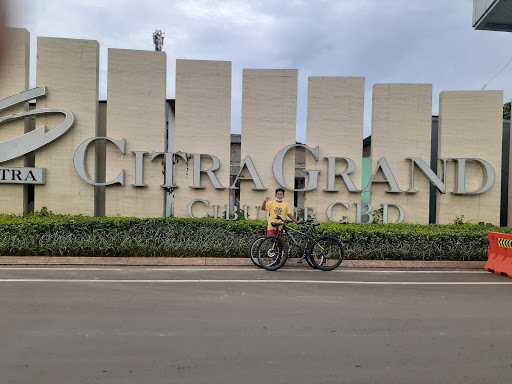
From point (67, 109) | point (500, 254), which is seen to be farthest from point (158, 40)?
point (500, 254)

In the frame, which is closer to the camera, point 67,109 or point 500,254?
point 500,254

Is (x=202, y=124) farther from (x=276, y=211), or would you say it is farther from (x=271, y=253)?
(x=271, y=253)

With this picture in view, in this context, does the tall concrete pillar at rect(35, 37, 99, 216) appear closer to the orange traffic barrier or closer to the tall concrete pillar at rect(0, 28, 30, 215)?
the tall concrete pillar at rect(0, 28, 30, 215)

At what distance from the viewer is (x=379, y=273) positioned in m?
8.78

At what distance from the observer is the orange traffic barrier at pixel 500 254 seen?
29.0ft

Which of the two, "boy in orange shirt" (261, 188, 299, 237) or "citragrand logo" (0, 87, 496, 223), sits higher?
"citragrand logo" (0, 87, 496, 223)

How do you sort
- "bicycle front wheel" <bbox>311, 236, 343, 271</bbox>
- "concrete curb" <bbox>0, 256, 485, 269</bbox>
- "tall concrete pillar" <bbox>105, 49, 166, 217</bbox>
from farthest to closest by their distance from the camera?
"tall concrete pillar" <bbox>105, 49, 166, 217</bbox>
"concrete curb" <bbox>0, 256, 485, 269</bbox>
"bicycle front wheel" <bbox>311, 236, 343, 271</bbox>

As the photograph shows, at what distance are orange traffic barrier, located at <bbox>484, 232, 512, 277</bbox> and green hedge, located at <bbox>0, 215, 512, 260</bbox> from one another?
0.55 meters

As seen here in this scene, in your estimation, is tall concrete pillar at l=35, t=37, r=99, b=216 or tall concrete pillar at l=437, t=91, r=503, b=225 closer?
tall concrete pillar at l=35, t=37, r=99, b=216

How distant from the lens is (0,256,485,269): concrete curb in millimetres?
9094

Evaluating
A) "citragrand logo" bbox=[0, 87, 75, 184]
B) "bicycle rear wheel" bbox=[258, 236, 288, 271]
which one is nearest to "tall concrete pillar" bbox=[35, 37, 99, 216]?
"citragrand logo" bbox=[0, 87, 75, 184]

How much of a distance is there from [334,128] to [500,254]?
511cm

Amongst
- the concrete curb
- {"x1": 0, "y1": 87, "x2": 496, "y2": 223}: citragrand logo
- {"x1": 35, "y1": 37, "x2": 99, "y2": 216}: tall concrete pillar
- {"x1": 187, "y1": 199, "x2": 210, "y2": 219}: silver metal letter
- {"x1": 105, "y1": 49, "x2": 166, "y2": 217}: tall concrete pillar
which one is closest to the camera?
the concrete curb

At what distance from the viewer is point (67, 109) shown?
1155 centimetres
